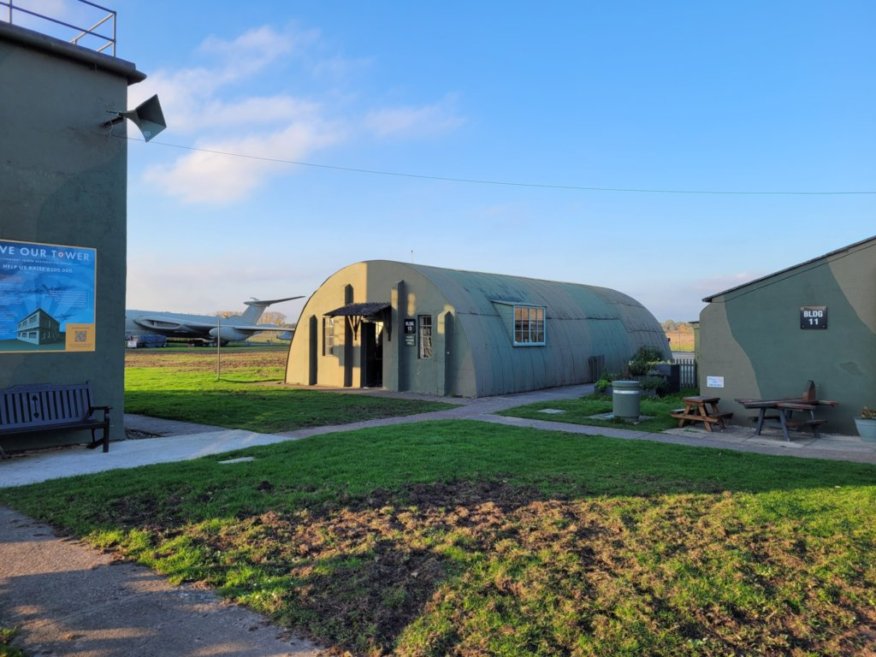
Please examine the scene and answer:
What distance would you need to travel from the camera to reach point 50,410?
9.81 meters

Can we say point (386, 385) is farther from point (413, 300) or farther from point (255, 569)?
point (255, 569)

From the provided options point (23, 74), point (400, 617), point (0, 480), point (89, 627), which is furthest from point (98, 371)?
point (400, 617)

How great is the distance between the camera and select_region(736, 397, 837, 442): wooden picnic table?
11430mm

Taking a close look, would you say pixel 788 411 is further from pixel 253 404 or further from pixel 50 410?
pixel 50 410

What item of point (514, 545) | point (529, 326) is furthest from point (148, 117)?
point (529, 326)

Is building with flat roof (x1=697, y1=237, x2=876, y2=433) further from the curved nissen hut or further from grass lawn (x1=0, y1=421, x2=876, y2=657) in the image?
the curved nissen hut

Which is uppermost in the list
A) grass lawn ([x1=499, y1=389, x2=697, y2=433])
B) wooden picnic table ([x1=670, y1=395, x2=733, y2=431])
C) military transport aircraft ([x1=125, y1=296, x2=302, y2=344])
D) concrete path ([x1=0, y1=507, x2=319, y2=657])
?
military transport aircraft ([x1=125, y1=296, x2=302, y2=344])

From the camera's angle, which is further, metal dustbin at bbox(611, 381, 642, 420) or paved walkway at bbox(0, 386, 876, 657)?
metal dustbin at bbox(611, 381, 642, 420)

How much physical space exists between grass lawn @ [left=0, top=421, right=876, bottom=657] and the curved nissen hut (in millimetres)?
10095

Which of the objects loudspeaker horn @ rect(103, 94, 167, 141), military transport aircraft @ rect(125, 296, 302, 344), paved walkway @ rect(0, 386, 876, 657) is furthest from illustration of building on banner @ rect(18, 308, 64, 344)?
military transport aircraft @ rect(125, 296, 302, 344)

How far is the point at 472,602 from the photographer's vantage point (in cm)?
416

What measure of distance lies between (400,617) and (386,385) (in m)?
16.7

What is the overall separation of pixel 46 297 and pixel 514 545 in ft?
29.4

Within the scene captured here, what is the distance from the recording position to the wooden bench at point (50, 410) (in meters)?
9.34
